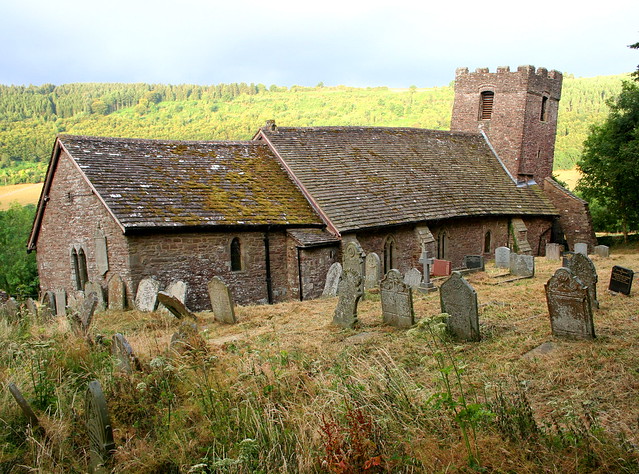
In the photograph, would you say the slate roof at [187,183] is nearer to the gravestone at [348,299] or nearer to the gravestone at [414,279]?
the gravestone at [414,279]

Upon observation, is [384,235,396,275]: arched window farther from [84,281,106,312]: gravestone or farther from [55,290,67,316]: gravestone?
[55,290,67,316]: gravestone

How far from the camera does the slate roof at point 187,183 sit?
15.7 meters

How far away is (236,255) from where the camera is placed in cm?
1730

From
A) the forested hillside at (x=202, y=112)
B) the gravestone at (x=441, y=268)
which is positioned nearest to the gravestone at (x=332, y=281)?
the gravestone at (x=441, y=268)

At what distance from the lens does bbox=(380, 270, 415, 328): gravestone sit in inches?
383

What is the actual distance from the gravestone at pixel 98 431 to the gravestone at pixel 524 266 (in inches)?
562

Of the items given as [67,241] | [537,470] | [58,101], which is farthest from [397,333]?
[58,101]

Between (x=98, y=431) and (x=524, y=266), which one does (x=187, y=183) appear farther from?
(x=98, y=431)

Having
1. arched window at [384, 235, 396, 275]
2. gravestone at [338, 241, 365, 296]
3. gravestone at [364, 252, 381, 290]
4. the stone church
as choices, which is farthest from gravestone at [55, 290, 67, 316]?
arched window at [384, 235, 396, 275]

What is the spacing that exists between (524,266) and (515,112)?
13172 mm

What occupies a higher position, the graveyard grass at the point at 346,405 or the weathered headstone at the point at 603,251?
the graveyard grass at the point at 346,405

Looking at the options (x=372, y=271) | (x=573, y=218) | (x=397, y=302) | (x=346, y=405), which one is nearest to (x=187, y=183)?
(x=372, y=271)

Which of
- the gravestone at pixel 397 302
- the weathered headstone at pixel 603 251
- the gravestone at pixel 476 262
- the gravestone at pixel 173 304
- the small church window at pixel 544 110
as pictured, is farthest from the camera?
the small church window at pixel 544 110

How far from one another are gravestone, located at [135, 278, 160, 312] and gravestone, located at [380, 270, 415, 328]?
7.36 meters
